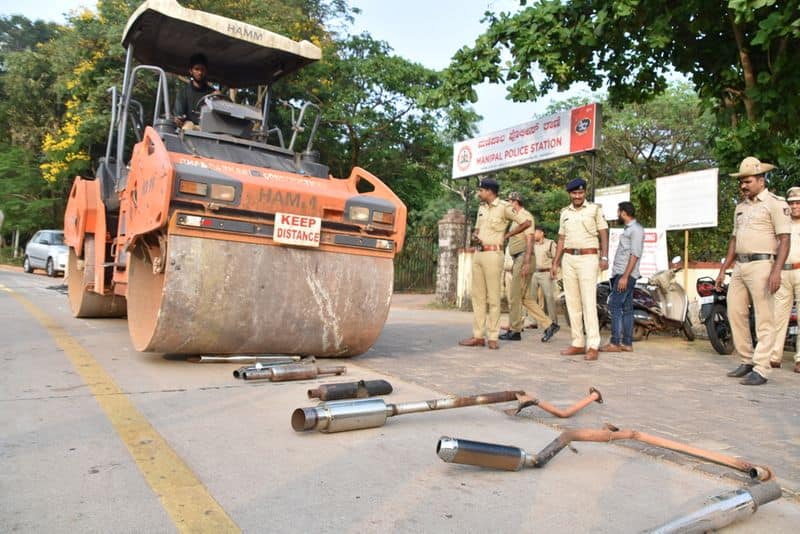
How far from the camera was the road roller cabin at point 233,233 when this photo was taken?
4.64 m

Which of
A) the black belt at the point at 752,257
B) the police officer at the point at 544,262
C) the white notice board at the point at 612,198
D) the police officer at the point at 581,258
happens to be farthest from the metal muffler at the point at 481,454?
the white notice board at the point at 612,198

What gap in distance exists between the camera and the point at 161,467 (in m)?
2.80

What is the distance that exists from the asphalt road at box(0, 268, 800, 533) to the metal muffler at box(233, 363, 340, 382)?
0.09 metres

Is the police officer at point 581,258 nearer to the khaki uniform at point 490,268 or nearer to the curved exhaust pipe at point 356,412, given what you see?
the khaki uniform at point 490,268

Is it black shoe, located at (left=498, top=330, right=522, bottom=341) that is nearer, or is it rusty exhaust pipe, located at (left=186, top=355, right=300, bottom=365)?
rusty exhaust pipe, located at (left=186, top=355, right=300, bottom=365)

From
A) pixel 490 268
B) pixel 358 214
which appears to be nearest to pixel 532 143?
pixel 490 268

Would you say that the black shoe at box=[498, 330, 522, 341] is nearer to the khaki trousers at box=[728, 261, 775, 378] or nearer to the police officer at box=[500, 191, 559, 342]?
the police officer at box=[500, 191, 559, 342]

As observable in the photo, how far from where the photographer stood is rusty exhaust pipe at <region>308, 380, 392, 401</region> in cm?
394

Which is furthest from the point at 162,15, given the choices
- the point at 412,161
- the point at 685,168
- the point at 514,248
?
the point at 685,168

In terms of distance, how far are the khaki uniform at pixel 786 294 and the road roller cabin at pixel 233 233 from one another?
11.9ft

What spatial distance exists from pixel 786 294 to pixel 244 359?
4996 mm

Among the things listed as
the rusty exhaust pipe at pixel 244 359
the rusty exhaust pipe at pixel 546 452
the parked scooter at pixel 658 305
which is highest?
the parked scooter at pixel 658 305

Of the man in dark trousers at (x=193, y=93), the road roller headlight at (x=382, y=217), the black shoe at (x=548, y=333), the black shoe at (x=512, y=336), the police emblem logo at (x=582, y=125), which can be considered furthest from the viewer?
the police emblem logo at (x=582, y=125)

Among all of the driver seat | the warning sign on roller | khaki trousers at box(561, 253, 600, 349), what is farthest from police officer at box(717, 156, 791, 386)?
the driver seat
